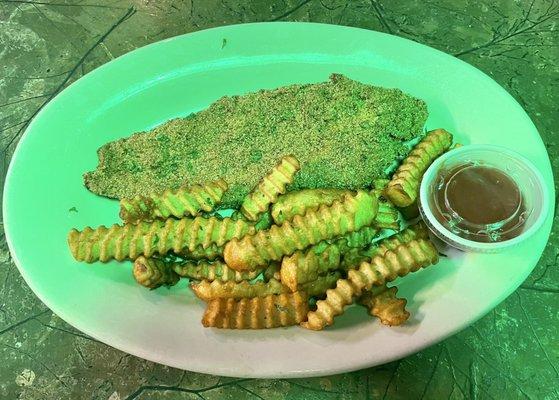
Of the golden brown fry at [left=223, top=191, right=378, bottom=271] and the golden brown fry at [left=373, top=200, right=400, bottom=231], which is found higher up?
the golden brown fry at [left=223, top=191, right=378, bottom=271]

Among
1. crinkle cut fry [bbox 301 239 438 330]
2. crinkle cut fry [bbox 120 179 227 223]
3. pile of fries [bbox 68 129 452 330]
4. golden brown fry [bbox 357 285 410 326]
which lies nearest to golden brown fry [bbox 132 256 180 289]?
pile of fries [bbox 68 129 452 330]

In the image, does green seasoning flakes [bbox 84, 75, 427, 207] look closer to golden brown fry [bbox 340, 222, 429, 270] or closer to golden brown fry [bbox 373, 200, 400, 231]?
golden brown fry [bbox 373, 200, 400, 231]

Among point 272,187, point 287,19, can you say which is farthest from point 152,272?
point 287,19

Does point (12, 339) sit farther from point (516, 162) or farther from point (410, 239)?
point (516, 162)

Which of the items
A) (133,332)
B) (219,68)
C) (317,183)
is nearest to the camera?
(133,332)

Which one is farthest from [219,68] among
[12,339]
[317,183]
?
[12,339]

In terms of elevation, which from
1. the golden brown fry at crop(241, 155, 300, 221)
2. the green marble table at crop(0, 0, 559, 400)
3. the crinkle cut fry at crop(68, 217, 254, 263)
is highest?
the golden brown fry at crop(241, 155, 300, 221)

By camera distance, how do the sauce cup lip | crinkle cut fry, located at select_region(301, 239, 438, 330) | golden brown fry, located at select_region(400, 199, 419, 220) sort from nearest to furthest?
crinkle cut fry, located at select_region(301, 239, 438, 330) < the sauce cup lip < golden brown fry, located at select_region(400, 199, 419, 220)
